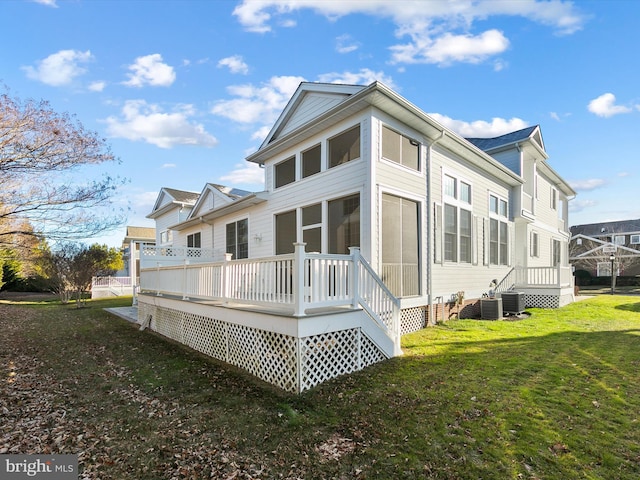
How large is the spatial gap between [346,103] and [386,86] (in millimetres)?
937

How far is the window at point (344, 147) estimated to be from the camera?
8117 mm

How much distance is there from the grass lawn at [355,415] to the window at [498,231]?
213 inches

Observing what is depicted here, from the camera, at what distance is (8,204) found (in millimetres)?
12375

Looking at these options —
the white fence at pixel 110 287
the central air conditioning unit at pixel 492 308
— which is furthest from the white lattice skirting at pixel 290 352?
the white fence at pixel 110 287

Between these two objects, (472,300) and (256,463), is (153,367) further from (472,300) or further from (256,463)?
(472,300)

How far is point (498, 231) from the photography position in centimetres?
1293

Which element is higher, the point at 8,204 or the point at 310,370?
the point at 8,204

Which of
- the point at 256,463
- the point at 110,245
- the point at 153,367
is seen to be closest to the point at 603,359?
the point at 256,463

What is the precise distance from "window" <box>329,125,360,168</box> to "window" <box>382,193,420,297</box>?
1321 millimetres

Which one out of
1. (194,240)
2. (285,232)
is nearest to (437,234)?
(285,232)

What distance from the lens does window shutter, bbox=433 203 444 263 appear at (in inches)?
372

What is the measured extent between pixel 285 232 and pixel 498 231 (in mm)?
8258

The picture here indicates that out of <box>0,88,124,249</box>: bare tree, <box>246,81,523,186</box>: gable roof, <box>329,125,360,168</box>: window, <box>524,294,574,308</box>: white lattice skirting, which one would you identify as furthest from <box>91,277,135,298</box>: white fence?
<box>524,294,574,308</box>: white lattice skirting

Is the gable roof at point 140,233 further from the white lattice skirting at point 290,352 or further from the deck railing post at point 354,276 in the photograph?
the deck railing post at point 354,276
